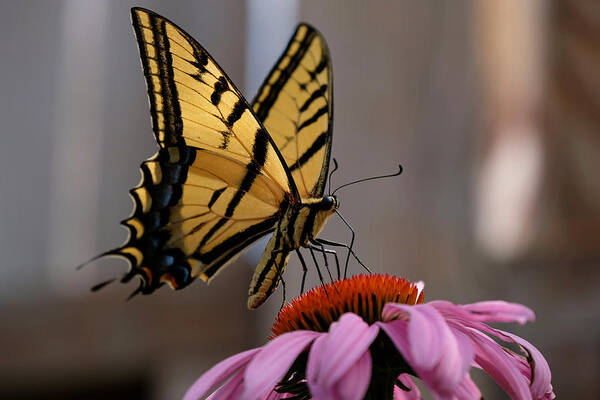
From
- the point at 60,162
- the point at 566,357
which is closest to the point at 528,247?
the point at 566,357

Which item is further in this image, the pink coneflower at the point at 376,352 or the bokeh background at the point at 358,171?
the bokeh background at the point at 358,171

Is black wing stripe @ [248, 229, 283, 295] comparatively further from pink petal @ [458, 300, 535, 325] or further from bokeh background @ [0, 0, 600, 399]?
bokeh background @ [0, 0, 600, 399]

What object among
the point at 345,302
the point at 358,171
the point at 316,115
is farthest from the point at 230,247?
the point at 358,171

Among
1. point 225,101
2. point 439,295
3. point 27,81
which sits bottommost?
point 439,295

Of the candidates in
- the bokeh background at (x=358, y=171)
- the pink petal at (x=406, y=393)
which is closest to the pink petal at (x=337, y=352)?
the pink petal at (x=406, y=393)

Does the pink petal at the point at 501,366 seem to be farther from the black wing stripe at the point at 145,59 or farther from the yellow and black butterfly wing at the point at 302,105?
the black wing stripe at the point at 145,59

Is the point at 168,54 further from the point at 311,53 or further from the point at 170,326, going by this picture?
the point at 170,326
